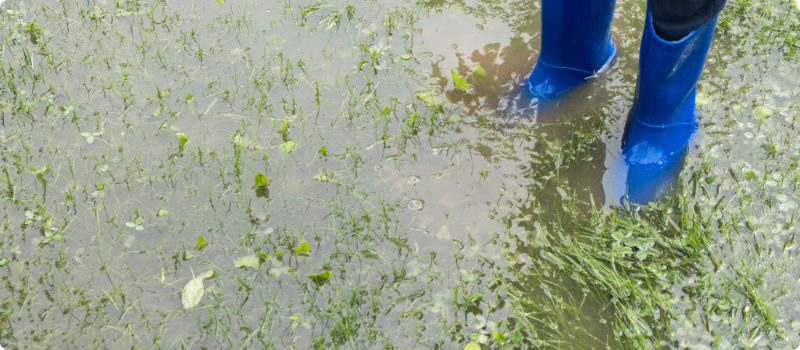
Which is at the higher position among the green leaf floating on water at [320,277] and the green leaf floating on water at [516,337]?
the green leaf floating on water at [320,277]

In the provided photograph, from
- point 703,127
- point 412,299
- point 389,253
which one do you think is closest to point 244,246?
point 389,253

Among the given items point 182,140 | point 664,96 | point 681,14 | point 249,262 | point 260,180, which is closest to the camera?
point 681,14

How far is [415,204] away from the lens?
2369 millimetres

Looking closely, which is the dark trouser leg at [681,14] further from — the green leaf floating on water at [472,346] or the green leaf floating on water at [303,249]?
the green leaf floating on water at [303,249]

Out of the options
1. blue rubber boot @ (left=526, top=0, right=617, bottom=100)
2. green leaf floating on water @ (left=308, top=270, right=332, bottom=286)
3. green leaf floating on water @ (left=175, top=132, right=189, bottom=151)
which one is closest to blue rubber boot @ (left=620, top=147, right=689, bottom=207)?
blue rubber boot @ (left=526, top=0, right=617, bottom=100)

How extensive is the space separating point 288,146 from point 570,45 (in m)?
1.47

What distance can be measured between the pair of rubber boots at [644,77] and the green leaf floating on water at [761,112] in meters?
0.36

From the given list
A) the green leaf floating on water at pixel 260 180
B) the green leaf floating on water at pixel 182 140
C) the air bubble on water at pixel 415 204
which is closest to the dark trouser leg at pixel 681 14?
the air bubble on water at pixel 415 204

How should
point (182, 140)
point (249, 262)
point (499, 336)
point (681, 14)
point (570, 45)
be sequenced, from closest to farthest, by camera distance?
point (499, 336) → point (681, 14) → point (249, 262) → point (182, 140) → point (570, 45)

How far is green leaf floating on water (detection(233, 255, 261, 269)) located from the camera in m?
2.15

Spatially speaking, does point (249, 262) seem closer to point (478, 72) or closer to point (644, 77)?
point (478, 72)

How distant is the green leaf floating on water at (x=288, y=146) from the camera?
260 centimetres

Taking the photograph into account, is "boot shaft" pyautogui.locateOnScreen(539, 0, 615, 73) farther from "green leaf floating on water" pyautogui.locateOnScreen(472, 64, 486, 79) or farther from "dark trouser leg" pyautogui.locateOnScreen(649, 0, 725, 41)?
"dark trouser leg" pyautogui.locateOnScreen(649, 0, 725, 41)

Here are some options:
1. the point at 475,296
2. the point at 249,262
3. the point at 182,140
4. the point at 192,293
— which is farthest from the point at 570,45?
the point at 192,293
